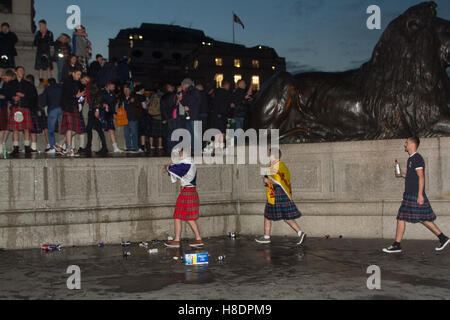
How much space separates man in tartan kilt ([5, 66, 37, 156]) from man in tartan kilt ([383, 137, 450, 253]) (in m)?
8.36

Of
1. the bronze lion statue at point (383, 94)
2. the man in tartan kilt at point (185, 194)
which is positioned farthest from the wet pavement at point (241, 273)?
the bronze lion statue at point (383, 94)

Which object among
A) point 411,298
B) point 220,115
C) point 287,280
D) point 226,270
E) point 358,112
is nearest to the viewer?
point 411,298

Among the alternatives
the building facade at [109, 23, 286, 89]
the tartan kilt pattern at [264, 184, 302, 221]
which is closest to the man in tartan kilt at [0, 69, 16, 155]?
the tartan kilt pattern at [264, 184, 302, 221]

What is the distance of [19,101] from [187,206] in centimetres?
529

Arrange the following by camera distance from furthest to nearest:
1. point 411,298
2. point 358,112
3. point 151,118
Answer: point 151,118 < point 358,112 < point 411,298

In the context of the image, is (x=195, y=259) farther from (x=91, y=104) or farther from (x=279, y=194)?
(x=91, y=104)

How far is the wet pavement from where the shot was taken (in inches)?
212

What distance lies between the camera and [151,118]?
1433cm

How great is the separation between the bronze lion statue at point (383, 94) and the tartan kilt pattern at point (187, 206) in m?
2.59

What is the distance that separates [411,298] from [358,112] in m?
5.47

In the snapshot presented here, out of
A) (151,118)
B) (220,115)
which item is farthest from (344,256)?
(151,118)

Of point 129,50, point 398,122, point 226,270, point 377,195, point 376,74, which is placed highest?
point 129,50

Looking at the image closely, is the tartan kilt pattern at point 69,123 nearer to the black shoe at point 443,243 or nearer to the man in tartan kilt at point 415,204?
the man in tartan kilt at point 415,204

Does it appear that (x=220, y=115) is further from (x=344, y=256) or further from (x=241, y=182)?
(x=344, y=256)
